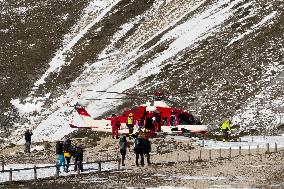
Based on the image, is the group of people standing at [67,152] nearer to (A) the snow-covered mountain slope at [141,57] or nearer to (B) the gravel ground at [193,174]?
(B) the gravel ground at [193,174]

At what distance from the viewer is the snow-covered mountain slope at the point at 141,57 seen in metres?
61.0

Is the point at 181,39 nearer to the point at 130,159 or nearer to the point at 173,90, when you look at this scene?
the point at 173,90

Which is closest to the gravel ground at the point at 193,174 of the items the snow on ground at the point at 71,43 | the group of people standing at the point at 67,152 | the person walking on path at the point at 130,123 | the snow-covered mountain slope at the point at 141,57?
the group of people standing at the point at 67,152

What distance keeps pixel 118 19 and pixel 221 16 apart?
2011 centimetres

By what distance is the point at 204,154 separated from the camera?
37594 millimetres

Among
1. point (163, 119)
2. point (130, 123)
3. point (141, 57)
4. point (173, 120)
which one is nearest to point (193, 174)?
point (173, 120)

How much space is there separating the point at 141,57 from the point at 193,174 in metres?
52.5

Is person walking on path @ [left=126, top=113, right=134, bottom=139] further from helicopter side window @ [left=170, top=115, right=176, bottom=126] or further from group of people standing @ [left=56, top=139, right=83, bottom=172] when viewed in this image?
group of people standing @ [left=56, top=139, right=83, bottom=172]

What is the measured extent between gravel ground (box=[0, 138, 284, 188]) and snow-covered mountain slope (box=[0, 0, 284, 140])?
1877 cm

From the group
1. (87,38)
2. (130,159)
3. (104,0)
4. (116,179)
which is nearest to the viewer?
(116,179)

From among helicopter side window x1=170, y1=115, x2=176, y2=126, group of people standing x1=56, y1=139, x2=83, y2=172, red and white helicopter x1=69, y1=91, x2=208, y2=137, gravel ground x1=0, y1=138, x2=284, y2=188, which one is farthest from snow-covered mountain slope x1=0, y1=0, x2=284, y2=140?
group of people standing x1=56, y1=139, x2=83, y2=172

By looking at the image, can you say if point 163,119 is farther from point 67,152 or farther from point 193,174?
point 193,174

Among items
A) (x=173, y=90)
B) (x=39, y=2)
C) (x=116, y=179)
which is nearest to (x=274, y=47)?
(x=173, y=90)

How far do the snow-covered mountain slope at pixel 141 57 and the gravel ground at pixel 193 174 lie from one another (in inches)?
739
